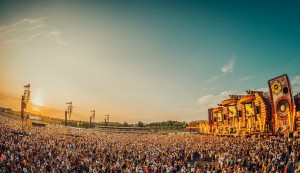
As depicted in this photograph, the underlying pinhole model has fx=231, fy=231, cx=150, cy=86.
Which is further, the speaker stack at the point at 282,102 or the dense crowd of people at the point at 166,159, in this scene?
the speaker stack at the point at 282,102

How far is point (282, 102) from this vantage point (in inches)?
1153

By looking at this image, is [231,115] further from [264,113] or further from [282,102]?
[282,102]

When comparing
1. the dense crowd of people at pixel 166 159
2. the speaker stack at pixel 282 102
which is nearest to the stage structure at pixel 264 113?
the speaker stack at pixel 282 102

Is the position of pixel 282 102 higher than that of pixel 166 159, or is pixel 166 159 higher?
pixel 282 102

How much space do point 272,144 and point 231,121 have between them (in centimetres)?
1992

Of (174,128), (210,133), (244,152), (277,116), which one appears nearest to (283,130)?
(277,116)

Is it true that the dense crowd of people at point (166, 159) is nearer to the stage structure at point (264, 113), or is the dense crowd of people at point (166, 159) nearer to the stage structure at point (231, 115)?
the stage structure at point (264, 113)

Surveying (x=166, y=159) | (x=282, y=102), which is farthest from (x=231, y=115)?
(x=166, y=159)

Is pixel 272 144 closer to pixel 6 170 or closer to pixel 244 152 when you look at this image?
pixel 244 152

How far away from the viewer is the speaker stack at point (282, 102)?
28.1 meters

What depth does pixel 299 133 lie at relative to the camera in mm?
26453

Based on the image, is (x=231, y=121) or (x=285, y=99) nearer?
(x=285, y=99)

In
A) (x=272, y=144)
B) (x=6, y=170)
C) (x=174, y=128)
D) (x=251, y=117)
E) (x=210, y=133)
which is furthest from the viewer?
(x=174, y=128)

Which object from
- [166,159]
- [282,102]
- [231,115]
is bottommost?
[166,159]
